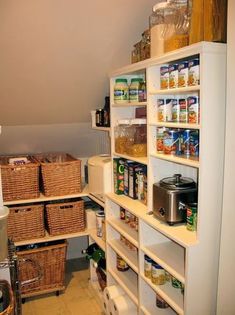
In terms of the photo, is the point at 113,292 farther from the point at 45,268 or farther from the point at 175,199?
the point at 175,199

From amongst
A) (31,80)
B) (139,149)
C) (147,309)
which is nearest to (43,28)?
(31,80)

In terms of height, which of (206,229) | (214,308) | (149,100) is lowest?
(214,308)

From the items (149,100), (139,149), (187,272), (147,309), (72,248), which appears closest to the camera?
(187,272)

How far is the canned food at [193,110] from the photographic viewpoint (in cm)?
144

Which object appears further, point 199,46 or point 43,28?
point 43,28

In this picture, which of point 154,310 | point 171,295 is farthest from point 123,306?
→ point 171,295

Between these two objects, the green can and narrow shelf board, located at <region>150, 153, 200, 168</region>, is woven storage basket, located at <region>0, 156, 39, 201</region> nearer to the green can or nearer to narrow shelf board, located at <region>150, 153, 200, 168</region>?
narrow shelf board, located at <region>150, 153, 200, 168</region>

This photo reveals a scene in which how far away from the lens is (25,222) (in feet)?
8.49

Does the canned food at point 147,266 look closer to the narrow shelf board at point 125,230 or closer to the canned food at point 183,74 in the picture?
the narrow shelf board at point 125,230

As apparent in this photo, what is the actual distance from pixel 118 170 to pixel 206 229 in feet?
3.18

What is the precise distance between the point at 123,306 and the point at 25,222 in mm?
1029

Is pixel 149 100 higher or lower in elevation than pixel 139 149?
higher

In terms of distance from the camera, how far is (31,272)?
102 inches

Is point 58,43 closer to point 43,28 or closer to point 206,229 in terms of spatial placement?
point 43,28
